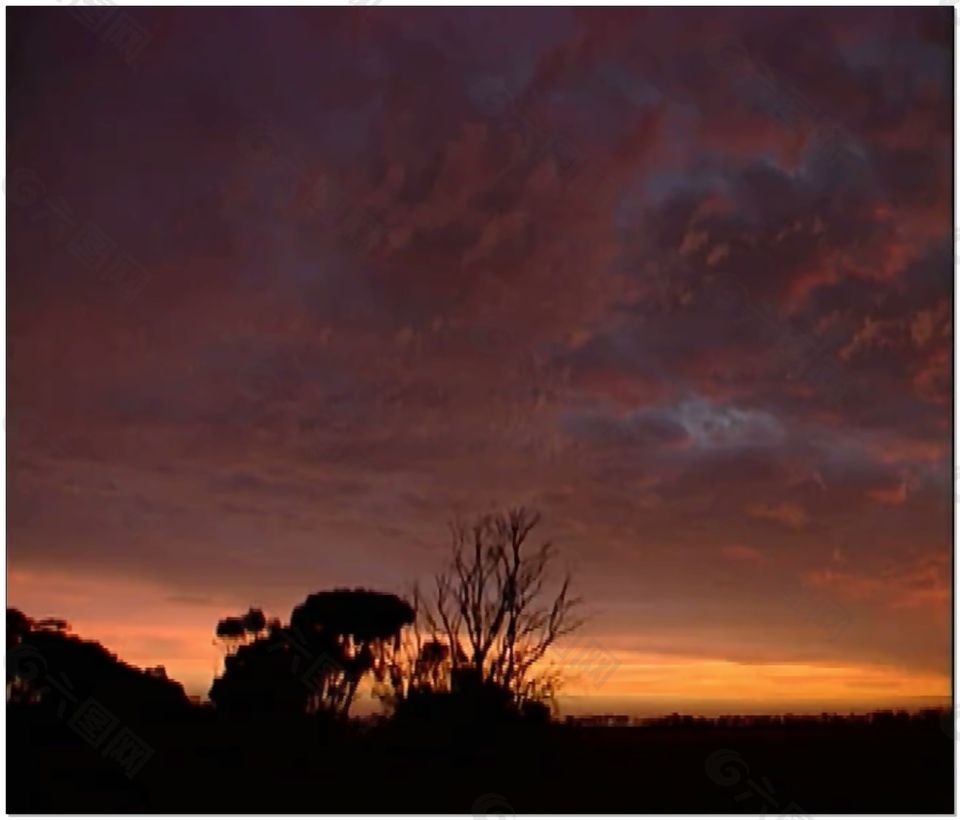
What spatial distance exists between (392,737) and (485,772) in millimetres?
1960

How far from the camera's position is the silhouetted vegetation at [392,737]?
40.9 feet

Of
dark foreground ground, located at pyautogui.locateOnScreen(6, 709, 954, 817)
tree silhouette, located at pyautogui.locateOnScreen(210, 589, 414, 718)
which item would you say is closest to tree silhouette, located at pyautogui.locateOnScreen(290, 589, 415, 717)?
tree silhouette, located at pyautogui.locateOnScreen(210, 589, 414, 718)

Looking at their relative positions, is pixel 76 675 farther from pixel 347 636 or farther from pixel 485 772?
pixel 485 772

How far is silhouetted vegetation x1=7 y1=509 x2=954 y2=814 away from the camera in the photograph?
12.5 meters

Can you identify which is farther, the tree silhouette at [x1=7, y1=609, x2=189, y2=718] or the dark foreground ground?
the tree silhouette at [x1=7, y1=609, x2=189, y2=718]

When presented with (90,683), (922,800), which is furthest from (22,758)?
(922,800)

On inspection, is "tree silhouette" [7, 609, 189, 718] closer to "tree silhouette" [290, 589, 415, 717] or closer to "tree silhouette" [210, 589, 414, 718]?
"tree silhouette" [210, 589, 414, 718]

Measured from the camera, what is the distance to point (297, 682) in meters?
17.2

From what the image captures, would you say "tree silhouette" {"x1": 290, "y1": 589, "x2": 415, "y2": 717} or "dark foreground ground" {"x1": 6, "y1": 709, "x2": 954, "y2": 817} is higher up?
"tree silhouette" {"x1": 290, "y1": 589, "x2": 415, "y2": 717}

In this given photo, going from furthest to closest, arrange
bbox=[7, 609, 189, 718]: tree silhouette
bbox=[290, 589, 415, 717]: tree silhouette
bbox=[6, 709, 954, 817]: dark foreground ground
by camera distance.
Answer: bbox=[290, 589, 415, 717]: tree silhouette
bbox=[7, 609, 189, 718]: tree silhouette
bbox=[6, 709, 954, 817]: dark foreground ground

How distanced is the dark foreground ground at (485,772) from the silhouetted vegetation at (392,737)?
36 mm

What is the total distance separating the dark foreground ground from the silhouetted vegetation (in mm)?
36

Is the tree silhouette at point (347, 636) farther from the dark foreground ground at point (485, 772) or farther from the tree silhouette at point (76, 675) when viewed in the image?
the tree silhouette at point (76, 675)

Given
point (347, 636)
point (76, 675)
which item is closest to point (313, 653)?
point (347, 636)
